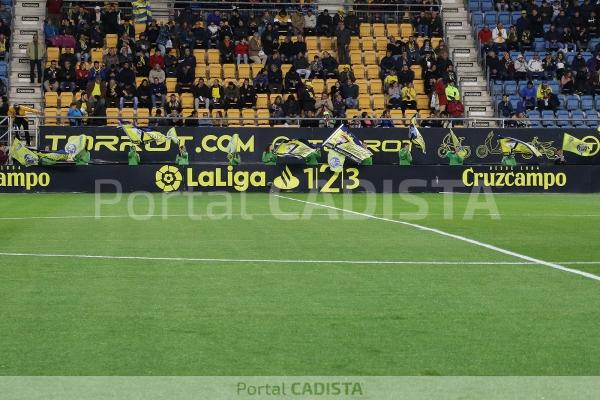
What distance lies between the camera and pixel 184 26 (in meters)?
42.0

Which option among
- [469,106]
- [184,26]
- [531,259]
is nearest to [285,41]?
[184,26]

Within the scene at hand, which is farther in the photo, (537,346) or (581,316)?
(581,316)

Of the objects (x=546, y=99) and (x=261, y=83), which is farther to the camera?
(x=546, y=99)

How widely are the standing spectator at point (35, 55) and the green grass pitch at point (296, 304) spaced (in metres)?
22.9

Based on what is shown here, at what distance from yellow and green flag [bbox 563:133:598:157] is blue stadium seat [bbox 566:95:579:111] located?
4584 millimetres

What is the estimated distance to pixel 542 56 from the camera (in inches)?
1714

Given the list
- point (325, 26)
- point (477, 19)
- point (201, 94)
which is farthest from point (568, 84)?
point (201, 94)

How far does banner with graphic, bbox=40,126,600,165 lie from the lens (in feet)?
116

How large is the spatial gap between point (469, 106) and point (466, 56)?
3331 millimetres

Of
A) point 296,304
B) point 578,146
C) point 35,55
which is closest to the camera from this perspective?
point 296,304

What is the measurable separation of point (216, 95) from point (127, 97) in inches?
116

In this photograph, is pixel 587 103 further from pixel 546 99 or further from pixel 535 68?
pixel 535 68

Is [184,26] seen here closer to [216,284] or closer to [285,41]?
[285,41]

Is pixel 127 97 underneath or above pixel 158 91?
underneath
